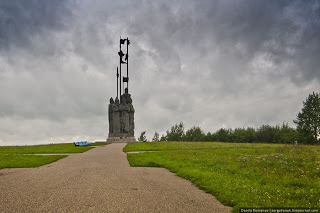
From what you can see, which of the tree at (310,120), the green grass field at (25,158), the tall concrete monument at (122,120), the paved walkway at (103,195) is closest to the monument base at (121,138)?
the tall concrete monument at (122,120)

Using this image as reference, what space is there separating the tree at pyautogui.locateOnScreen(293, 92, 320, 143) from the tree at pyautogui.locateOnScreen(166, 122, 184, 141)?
53.8 m

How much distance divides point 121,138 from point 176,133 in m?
54.2

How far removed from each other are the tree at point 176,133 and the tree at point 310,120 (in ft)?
176

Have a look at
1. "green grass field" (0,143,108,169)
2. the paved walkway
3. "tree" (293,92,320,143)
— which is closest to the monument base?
"green grass field" (0,143,108,169)

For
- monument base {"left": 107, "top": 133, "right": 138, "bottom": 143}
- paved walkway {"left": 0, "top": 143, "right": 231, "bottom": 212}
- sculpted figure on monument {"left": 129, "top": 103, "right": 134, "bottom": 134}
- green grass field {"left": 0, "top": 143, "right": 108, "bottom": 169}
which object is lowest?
paved walkway {"left": 0, "top": 143, "right": 231, "bottom": 212}

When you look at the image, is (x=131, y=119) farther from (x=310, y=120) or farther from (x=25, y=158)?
(x=310, y=120)

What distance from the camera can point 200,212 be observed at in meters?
7.22

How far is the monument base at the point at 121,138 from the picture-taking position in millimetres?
59344

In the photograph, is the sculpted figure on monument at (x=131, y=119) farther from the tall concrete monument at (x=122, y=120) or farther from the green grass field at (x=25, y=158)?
the green grass field at (x=25, y=158)

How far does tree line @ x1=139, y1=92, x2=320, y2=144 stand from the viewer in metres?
65.1

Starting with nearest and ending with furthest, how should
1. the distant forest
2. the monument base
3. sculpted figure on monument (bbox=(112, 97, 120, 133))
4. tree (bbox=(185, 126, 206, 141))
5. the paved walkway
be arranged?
the paved walkway
the monument base
sculpted figure on monument (bbox=(112, 97, 120, 133))
the distant forest
tree (bbox=(185, 126, 206, 141))

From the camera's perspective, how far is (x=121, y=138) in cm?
6050

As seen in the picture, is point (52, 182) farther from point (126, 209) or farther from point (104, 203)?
point (126, 209)

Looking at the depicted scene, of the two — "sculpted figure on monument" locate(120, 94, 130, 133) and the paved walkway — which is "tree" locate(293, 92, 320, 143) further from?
the paved walkway
